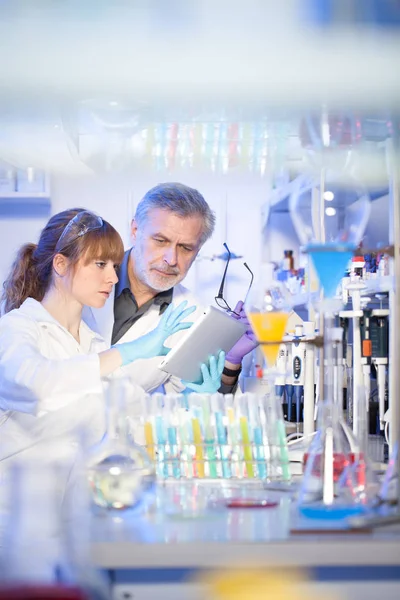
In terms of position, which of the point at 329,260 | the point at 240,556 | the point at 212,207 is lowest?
the point at 240,556

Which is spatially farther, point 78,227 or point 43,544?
point 78,227

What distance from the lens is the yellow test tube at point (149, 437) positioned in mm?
2031

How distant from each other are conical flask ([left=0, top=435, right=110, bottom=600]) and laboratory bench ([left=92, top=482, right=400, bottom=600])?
143mm

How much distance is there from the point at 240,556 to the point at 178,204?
3.25 meters

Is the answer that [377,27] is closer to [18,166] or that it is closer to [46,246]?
[46,246]

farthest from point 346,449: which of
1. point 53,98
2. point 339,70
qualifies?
point 53,98

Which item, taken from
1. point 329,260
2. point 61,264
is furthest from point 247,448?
point 61,264

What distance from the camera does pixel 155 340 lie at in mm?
3227

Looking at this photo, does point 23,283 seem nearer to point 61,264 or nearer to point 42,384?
point 61,264

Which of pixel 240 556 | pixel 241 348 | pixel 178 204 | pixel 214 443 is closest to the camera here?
pixel 240 556

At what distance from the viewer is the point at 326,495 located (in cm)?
153

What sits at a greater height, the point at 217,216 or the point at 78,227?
the point at 217,216

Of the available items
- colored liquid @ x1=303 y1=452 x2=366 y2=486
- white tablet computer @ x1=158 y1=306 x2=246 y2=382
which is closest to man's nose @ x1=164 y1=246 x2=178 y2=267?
white tablet computer @ x1=158 y1=306 x2=246 y2=382

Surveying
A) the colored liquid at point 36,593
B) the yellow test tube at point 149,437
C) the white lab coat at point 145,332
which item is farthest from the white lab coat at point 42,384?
the colored liquid at point 36,593
